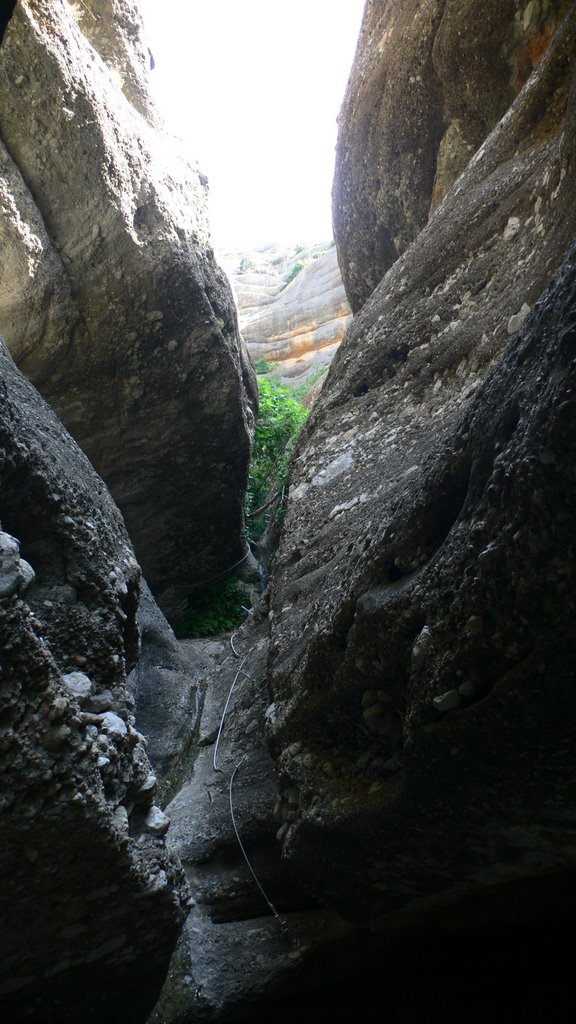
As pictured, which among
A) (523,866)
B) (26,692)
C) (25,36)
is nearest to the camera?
(26,692)

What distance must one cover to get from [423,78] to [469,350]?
3.71 m

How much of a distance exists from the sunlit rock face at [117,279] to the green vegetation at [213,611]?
0.39 m

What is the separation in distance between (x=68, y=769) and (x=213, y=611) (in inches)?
204

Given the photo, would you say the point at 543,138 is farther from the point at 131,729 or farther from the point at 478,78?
the point at 131,729

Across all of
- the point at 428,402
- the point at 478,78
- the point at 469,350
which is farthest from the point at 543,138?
the point at 478,78

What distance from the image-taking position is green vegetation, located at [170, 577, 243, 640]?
283 inches

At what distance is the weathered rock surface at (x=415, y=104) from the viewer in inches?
215

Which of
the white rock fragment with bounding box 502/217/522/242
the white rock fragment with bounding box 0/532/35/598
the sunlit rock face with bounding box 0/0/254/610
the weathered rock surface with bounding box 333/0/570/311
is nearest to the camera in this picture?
the white rock fragment with bounding box 0/532/35/598

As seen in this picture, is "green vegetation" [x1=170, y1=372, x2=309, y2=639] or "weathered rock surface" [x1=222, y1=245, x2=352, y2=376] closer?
"green vegetation" [x1=170, y1=372, x2=309, y2=639]

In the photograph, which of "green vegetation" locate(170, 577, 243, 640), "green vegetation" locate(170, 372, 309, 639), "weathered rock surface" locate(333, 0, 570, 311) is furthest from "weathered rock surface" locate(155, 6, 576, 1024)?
"green vegetation" locate(170, 372, 309, 639)

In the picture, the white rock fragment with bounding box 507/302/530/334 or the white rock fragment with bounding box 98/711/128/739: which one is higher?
the white rock fragment with bounding box 507/302/530/334

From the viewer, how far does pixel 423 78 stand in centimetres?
610

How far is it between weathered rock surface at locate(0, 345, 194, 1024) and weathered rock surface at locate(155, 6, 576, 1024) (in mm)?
554

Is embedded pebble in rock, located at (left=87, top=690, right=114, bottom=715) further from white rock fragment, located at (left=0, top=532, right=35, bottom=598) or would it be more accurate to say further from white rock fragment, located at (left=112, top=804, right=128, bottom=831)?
white rock fragment, located at (left=0, top=532, right=35, bottom=598)
